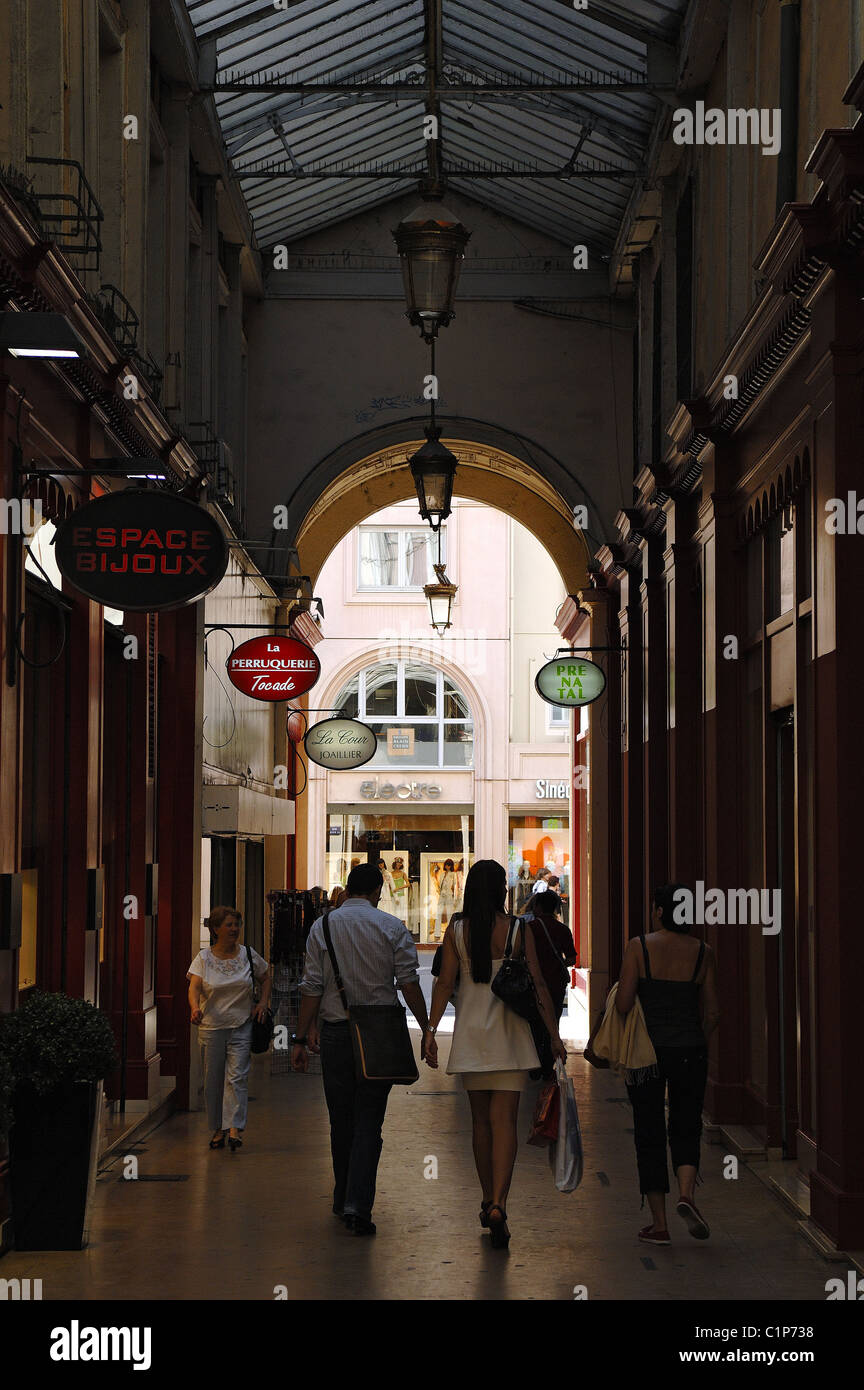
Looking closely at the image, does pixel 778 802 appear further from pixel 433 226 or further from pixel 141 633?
pixel 141 633

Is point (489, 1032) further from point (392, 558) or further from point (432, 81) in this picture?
point (392, 558)

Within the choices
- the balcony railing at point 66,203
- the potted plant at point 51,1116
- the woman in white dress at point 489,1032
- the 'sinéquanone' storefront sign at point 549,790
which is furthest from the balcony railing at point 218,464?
the 'sinéquanone' storefront sign at point 549,790

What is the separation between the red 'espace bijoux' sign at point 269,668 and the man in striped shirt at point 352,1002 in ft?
25.8

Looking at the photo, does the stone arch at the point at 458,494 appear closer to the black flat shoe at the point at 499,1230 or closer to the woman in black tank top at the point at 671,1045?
the woman in black tank top at the point at 671,1045

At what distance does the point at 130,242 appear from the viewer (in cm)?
1207

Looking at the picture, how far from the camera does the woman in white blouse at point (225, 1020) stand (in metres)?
11.2

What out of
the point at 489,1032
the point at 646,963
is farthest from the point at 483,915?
the point at 646,963

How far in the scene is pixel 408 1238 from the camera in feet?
26.8

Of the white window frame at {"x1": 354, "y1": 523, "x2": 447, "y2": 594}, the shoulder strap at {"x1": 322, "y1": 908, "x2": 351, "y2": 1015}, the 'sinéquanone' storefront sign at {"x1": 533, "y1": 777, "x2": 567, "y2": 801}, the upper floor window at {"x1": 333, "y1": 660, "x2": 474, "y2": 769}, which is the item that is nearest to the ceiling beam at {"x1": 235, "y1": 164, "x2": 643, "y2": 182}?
the shoulder strap at {"x1": 322, "y1": 908, "x2": 351, "y2": 1015}

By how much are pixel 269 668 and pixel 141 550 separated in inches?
318

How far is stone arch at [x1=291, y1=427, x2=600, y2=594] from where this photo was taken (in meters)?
19.8

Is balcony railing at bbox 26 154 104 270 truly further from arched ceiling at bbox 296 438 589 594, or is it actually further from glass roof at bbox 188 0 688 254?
arched ceiling at bbox 296 438 589 594

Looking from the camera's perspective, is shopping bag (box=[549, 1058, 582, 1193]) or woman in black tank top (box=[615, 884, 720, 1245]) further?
woman in black tank top (box=[615, 884, 720, 1245])

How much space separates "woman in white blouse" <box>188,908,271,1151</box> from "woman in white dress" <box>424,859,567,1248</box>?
10.8ft
